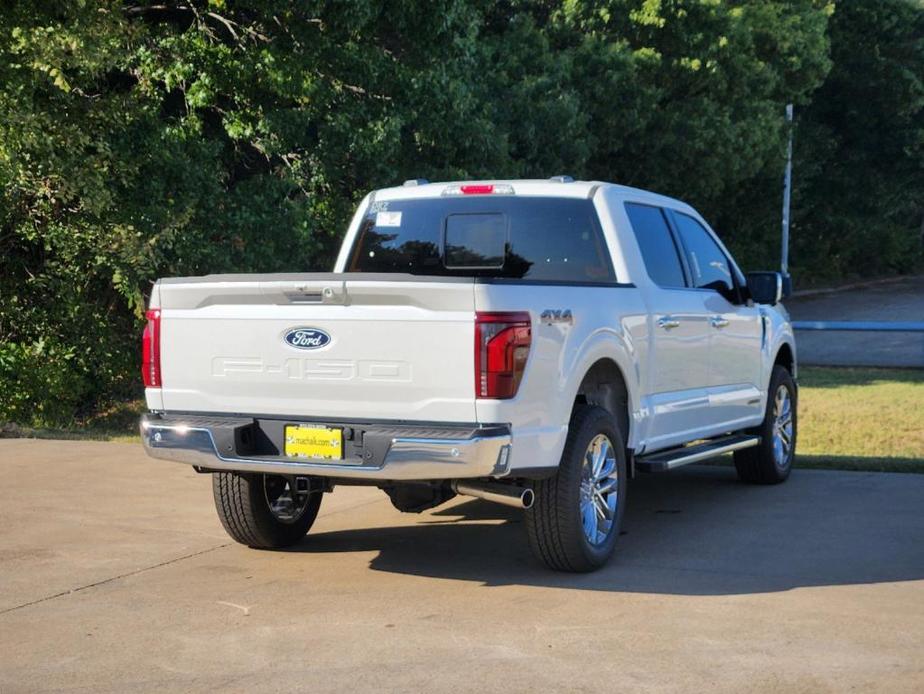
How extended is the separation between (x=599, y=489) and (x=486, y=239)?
191 cm

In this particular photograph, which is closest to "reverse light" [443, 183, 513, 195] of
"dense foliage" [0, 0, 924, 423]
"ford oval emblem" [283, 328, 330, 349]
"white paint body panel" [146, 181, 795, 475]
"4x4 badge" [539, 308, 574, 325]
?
"white paint body panel" [146, 181, 795, 475]

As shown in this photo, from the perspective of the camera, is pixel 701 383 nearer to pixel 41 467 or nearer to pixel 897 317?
pixel 41 467

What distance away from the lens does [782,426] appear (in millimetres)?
10617

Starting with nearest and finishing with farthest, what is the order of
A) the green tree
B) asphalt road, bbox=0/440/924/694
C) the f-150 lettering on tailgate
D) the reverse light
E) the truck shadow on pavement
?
1. asphalt road, bbox=0/440/924/694
2. the f-150 lettering on tailgate
3. the truck shadow on pavement
4. the reverse light
5. the green tree

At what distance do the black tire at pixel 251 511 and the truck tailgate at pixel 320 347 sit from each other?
0.74 m

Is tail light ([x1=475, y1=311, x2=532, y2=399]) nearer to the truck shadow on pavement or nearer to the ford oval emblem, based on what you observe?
the ford oval emblem

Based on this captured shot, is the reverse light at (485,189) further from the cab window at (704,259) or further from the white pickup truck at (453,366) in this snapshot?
the cab window at (704,259)

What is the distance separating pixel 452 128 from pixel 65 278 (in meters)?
5.80

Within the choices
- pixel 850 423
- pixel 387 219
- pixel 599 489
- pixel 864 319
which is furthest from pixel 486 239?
pixel 864 319

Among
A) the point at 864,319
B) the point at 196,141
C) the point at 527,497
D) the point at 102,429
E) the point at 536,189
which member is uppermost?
the point at 196,141

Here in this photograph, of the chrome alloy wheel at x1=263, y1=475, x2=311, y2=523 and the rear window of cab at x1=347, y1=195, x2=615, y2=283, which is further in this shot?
the rear window of cab at x1=347, y1=195, x2=615, y2=283

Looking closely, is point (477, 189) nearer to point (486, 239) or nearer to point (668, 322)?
point (486, 239)

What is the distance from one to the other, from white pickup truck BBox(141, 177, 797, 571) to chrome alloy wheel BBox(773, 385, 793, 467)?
5.59ft

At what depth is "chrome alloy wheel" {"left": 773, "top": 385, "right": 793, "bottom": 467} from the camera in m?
10.4
